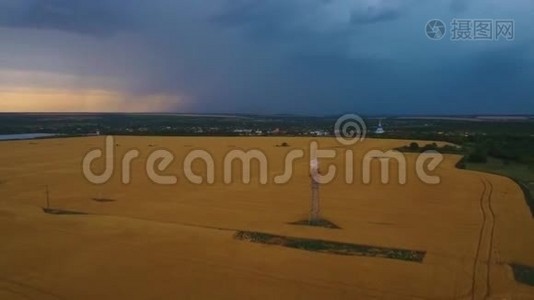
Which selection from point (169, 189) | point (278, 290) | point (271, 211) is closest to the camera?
point (278, 290)

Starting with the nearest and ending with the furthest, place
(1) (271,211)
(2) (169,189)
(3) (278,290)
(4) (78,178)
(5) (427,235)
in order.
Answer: (3) (278,290) < (5) (427,235) < (1) (271,211) < (2) (169,189) < (4) (78,178)

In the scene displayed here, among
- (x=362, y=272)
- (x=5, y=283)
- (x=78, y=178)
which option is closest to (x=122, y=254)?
(x=5, y=283)

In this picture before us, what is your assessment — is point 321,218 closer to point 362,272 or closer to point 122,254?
point 362,272

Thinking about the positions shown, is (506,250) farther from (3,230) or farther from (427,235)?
(3,230)

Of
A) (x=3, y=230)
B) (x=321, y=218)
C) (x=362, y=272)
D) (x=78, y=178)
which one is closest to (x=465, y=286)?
(x=362, y=272)

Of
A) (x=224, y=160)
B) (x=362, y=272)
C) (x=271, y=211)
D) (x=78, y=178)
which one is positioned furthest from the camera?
(x=224, y=160)

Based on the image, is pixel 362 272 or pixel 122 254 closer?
pixel 362 272
